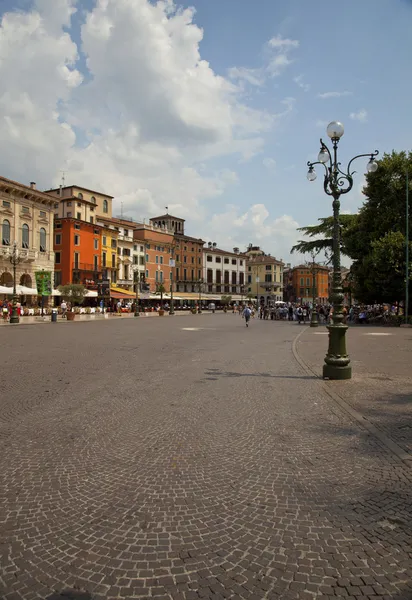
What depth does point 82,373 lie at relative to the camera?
9.31 metres

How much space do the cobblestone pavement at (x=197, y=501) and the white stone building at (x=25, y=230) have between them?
1586 inches

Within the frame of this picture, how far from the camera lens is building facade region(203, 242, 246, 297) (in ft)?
304

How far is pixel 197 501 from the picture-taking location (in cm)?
334

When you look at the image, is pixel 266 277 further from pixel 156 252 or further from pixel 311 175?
pixel 311 175

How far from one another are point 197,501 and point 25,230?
4758cm

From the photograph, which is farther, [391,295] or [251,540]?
[391,295]

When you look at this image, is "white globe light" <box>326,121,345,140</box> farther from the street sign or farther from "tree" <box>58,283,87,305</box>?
"tree" <box>58,283,87,305</box>

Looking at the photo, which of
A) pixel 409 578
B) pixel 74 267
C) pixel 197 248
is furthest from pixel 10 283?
pixel 197 248

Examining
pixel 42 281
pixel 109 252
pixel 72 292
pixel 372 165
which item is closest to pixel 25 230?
pixel 72 292

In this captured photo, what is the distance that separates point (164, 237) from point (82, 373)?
70.6 metres

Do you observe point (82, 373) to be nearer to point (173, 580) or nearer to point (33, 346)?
point (33, 346)

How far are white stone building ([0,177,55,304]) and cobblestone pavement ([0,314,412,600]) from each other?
40272mm

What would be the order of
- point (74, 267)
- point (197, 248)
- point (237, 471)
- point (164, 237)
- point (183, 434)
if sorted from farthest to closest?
point (197, 248), point (164, 237), point (74, 267), point (183, 434), point (237, 471)

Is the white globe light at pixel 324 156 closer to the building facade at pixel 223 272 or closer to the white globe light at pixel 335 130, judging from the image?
the white globe light at pixel 335 130
